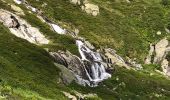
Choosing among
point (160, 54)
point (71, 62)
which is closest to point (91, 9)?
point (160, 54)

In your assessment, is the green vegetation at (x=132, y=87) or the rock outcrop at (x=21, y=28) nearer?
the green vegetation at (x=132, y=87)

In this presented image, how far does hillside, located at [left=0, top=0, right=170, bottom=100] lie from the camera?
207ft

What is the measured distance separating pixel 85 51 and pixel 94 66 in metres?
7.42

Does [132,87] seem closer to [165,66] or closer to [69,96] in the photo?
[69,96]

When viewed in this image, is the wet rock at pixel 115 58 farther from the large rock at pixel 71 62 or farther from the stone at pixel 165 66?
the large rock at pixel 71 62

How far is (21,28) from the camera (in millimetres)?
94125

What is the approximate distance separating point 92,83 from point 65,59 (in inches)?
286

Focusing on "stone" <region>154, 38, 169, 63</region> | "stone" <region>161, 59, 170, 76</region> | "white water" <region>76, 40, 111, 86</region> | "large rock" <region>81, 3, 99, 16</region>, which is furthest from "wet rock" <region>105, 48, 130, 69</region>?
"large rock" <region>81, 3, 99, 16</region>

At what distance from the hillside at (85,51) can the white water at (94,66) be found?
0.95ft

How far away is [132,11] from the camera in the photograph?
14200cm

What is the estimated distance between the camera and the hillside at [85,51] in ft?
207

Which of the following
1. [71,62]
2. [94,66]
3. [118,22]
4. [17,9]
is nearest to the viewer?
[71,62]

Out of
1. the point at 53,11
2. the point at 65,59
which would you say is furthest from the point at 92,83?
the point at 53,11

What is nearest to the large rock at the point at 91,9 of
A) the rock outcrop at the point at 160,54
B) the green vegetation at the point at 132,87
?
the rock outcrop at the point at 160,54
